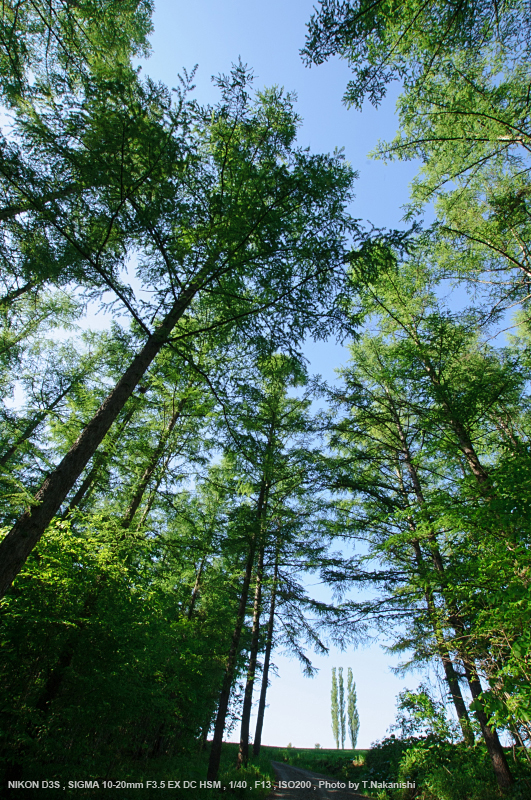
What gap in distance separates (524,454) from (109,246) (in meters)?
6.25

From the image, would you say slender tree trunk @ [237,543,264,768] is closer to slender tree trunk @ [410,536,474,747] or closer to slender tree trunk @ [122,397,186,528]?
slender tree trunk @ [122,397,186,528]

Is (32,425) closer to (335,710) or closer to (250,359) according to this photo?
(250,359)

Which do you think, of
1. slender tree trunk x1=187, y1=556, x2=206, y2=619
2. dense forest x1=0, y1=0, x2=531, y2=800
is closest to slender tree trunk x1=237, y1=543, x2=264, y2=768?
dense forest x1=0, y1=0, x2=531, y2=800

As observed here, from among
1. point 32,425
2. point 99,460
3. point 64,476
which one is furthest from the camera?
point 32,425

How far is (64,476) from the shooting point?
3.78 metres

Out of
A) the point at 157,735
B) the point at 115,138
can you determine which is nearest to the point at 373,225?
the point at 115,138

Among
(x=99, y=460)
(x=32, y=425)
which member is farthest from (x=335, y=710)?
(x=99, y=460)

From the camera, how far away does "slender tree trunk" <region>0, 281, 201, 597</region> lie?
10.6ft

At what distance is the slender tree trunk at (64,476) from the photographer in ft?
10.6

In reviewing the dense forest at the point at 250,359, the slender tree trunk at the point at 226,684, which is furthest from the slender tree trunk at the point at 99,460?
the slender tree trunk at the point at 226,684

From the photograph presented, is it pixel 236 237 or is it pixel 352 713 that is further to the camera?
pixel 352 713

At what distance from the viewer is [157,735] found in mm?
11484

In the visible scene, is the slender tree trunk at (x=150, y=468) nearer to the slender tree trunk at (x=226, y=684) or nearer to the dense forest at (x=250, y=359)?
the dense forest at (x=250, y=359)

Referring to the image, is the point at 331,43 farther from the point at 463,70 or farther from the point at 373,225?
the point at 463,70
